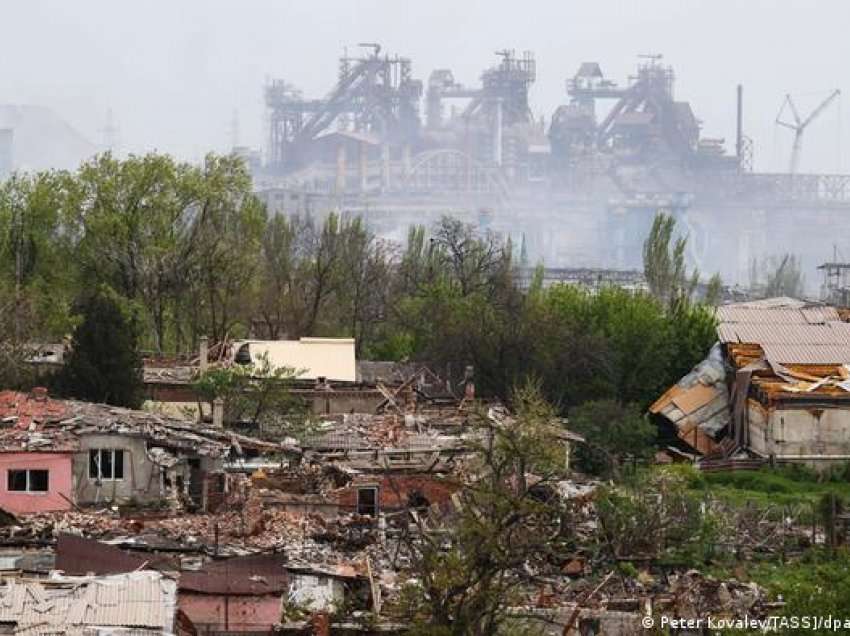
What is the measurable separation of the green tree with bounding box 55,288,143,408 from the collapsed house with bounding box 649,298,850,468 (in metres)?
6.73

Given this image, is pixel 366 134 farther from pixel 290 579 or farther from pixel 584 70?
pixel 290 579

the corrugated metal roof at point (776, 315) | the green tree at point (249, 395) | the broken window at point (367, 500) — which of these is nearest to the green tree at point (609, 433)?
the green tree at point (249, 395)

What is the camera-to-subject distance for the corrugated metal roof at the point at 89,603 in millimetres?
10469

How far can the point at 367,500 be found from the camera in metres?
16.3

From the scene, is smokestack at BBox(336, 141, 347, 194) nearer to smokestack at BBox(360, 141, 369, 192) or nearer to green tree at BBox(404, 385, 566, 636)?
smokestack at BBox(360, 141, 369, 192)

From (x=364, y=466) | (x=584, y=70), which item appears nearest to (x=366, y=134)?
(x=584, y=70)

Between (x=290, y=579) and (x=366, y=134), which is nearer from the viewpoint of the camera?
(x=290, y=579)

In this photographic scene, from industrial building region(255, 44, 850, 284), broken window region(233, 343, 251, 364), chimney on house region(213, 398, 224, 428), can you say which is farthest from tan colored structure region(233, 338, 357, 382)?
industrial building region(255, 44, 850, 284)

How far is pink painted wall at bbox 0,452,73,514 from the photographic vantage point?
1553 cm

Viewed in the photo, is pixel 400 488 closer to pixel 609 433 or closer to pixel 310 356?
pixel 609 433

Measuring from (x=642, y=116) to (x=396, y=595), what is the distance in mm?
138712

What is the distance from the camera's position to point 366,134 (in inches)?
5763

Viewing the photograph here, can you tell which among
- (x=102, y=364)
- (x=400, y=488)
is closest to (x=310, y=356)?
(x=102, y=364)

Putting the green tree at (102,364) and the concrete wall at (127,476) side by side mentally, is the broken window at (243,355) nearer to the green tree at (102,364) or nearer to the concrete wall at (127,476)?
the green tree at (102,364)
